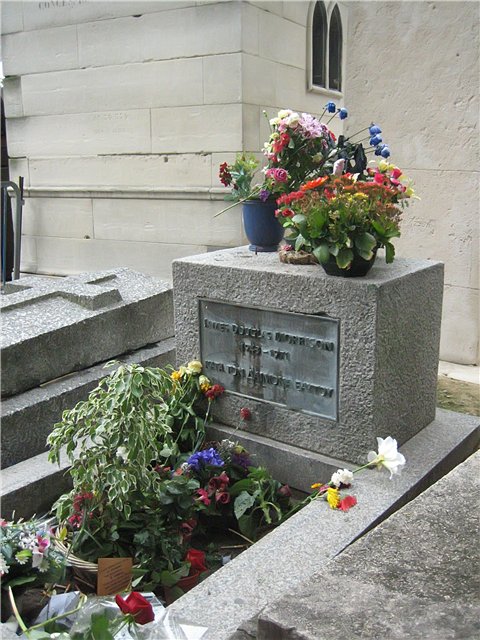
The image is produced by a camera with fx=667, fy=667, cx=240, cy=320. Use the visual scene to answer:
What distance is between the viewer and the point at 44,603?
7.99 ft

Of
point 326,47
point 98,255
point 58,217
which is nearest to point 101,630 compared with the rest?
point 98,255

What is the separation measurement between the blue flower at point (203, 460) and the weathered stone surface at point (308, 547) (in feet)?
1.79

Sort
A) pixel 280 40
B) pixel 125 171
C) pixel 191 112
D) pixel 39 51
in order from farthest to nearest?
pixel 39 51 → pixel 125 171 → pixel 280 40 → pixel 191 112

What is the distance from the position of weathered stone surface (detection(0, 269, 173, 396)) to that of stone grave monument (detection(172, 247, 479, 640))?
2.03 feet

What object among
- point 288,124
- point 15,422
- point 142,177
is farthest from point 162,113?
point 15,422

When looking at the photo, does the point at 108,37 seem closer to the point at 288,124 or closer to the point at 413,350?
the point at 288,124

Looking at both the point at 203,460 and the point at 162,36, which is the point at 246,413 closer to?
the point at 203,460

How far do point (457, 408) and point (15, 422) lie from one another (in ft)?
9.63

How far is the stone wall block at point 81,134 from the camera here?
318 inches

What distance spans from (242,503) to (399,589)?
5.18 ft

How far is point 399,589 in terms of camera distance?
1632 millimetres

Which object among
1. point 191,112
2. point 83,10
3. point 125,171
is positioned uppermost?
point 83,10

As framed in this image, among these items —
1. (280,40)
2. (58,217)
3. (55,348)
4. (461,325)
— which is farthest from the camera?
(58,217)

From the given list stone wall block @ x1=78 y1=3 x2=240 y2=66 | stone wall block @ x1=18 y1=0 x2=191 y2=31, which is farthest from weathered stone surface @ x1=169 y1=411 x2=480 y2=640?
stone wall block @ x1=18 y1=0 x2=191 y2=31
